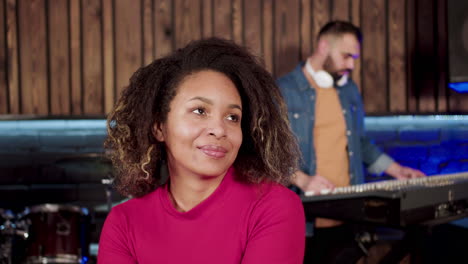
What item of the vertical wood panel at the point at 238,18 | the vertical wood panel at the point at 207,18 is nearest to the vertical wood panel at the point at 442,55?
the vertical wood panel at the point at 238,18

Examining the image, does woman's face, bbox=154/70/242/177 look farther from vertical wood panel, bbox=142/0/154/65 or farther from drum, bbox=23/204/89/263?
vertical wood panel, bbox=142/0/154/65

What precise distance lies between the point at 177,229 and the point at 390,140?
9.79 feet

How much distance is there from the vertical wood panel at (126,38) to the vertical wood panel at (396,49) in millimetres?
1737

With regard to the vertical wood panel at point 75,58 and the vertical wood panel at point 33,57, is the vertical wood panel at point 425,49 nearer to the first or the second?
the vertical wood panel at point 75,58

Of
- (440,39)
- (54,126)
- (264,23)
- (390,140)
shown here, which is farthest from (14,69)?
(440,39)

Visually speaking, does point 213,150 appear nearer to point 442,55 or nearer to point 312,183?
point 312,183

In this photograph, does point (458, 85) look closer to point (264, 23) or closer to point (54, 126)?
point (264, 23)

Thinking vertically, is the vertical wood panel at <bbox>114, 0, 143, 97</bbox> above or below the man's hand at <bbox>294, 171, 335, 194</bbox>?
above

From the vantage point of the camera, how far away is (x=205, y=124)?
4.12 feet

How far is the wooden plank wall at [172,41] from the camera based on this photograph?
356 centimetres

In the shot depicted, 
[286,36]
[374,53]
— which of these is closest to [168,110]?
[286,36]

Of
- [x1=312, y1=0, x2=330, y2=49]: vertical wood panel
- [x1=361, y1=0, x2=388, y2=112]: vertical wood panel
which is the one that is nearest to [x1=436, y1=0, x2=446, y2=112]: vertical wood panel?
[x1=361, y1=0, x2=388, y2=112]: vertical wood panel

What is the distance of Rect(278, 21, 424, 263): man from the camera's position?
2879 millimetres

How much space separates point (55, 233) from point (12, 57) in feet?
3.96
